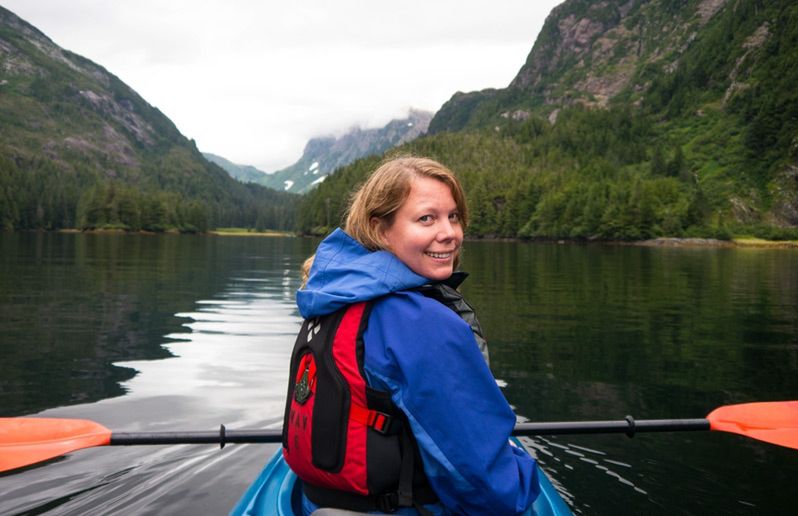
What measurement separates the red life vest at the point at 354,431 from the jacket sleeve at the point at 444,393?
8cm

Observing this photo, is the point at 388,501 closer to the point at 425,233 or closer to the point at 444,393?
the point at 444,393

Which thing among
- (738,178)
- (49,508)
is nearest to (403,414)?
(49,508)

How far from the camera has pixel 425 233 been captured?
11.5 feet

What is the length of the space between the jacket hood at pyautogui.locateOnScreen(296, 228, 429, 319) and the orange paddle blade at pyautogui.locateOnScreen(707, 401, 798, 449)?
459 cm

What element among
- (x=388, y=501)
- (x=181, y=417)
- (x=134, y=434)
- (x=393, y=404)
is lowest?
(x=181, y=417)

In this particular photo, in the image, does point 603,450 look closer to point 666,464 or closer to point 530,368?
point 666,464

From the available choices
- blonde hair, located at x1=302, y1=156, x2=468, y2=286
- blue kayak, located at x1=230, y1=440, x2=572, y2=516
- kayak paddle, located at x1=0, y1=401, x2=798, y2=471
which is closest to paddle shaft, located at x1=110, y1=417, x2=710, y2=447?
kayak paddle, located at x1=0, y1=401, x2=798, y2=471

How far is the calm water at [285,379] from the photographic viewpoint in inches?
238

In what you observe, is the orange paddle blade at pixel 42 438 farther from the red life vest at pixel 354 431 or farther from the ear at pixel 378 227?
the ear at pixel 378 227

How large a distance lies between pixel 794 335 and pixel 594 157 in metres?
165

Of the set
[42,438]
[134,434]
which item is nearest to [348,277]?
[134,434]

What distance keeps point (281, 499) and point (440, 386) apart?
1.97 m

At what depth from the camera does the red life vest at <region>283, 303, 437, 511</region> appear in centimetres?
298

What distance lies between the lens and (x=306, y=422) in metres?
3.17
